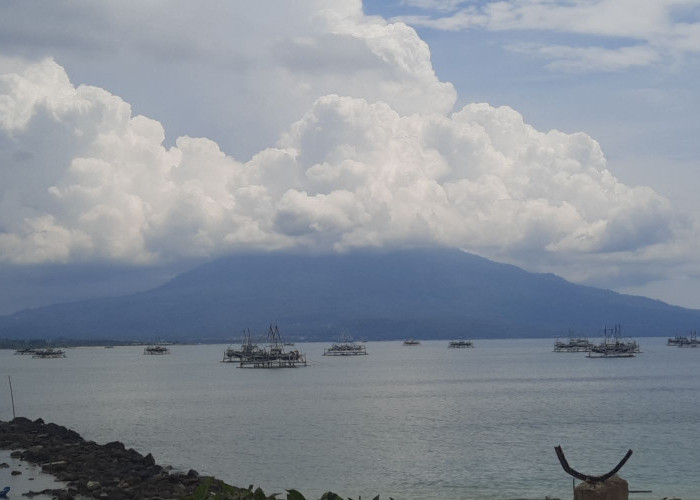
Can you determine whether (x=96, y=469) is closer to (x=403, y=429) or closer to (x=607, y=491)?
(x=403, y=429)

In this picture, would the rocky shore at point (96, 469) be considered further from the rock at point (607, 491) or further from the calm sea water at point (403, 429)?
the rock at point (607, 491)

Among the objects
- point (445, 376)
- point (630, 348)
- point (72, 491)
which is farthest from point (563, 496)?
point (630, 348)

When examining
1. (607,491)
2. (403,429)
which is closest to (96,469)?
(403,429)

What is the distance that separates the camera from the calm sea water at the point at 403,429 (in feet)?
110

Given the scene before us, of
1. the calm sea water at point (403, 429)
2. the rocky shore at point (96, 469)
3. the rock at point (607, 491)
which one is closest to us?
the rock at point (607, 491)

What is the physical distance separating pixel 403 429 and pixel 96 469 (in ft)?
73.4

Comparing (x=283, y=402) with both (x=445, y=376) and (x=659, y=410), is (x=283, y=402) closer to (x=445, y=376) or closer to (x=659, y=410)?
(x=659, y=410)

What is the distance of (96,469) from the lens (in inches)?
1260

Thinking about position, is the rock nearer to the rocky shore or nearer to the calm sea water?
the rocky shore

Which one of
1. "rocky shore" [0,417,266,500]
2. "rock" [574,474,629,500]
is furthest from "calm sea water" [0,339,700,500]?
"rock" [574,474,629,500]

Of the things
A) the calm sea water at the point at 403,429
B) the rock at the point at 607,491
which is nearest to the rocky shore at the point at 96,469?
the calm sea water at the point at 403,429

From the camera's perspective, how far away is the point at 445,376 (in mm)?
110688

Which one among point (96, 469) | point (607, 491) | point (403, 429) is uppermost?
point (607, 491)

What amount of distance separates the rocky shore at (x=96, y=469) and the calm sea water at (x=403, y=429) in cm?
307
